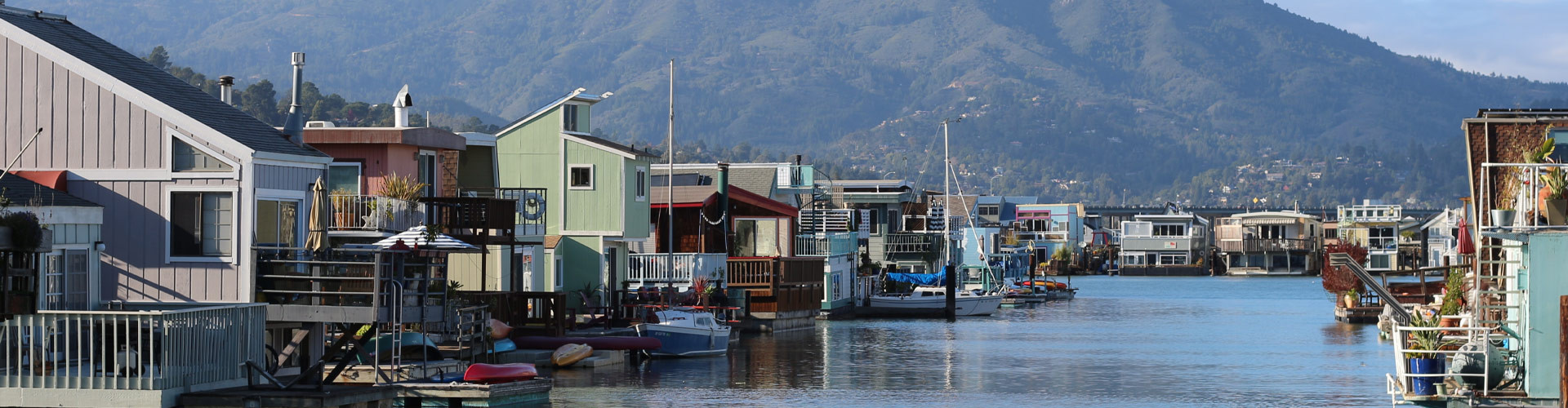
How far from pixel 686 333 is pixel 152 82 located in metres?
21.3

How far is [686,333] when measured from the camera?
48.5 meters

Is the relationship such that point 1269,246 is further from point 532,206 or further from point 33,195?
point 33,195

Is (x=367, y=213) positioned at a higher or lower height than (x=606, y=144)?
lower

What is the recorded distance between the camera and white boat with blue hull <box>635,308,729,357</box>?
4806 cm

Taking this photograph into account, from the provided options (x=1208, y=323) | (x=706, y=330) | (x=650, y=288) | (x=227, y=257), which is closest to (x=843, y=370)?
(x=706, y=330)

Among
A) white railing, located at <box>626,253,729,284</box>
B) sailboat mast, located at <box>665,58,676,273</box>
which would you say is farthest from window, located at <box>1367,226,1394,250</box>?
white railing, located at <box>626,253,729,284</box>

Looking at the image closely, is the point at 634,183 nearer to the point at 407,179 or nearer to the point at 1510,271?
the point at 407,179

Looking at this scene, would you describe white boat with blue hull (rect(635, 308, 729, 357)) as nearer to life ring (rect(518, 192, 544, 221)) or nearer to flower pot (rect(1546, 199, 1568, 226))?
life ring (rect(518, 192, 544, 221))

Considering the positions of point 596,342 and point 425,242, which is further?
point 596,342

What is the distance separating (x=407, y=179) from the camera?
1593 inches

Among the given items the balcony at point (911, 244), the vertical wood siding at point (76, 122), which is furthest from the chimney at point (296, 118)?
the balcony at point (911, 244)

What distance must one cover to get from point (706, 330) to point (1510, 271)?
25.3 metres

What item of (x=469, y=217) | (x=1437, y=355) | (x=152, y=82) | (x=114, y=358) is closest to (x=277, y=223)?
(x=152, y=82)

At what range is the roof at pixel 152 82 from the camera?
2850 cm
